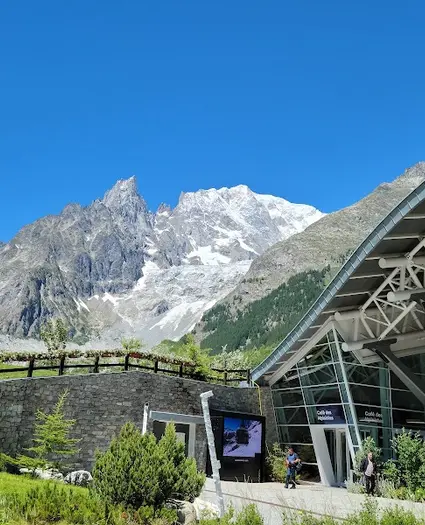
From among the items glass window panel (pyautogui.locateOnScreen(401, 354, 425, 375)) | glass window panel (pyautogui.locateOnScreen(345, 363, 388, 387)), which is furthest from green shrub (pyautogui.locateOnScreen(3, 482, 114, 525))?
glass window panel (pyautogui.locateOnScreen(401, 354, 425, 375))

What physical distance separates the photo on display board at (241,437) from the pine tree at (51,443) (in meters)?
6.28

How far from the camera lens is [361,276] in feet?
65.3

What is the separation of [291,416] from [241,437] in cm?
282

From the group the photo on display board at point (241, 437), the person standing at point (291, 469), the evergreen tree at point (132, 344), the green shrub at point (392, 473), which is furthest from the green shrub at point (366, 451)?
the evergreen tree at point (132, 344)

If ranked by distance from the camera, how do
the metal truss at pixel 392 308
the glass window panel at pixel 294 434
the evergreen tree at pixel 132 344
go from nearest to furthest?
the metal truss at pixel 392 308
the glass window panel at pixel 294 434
the evergreen tree at pixel 132 344

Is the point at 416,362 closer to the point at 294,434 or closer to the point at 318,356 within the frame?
the point at 318,356

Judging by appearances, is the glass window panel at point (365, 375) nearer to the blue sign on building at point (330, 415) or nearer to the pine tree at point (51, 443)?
the blue sign on building at point (330, 415)

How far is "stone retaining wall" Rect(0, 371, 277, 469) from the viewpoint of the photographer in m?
22.0

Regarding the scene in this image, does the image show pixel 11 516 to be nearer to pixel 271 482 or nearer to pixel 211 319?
pixel 271 482

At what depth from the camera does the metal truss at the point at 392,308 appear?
730 inches

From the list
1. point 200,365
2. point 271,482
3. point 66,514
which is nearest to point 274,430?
point 271,482

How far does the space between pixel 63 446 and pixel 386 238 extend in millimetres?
13876

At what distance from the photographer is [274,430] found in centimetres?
2706

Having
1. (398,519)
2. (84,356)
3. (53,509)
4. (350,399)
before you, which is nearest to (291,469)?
(350,399)
